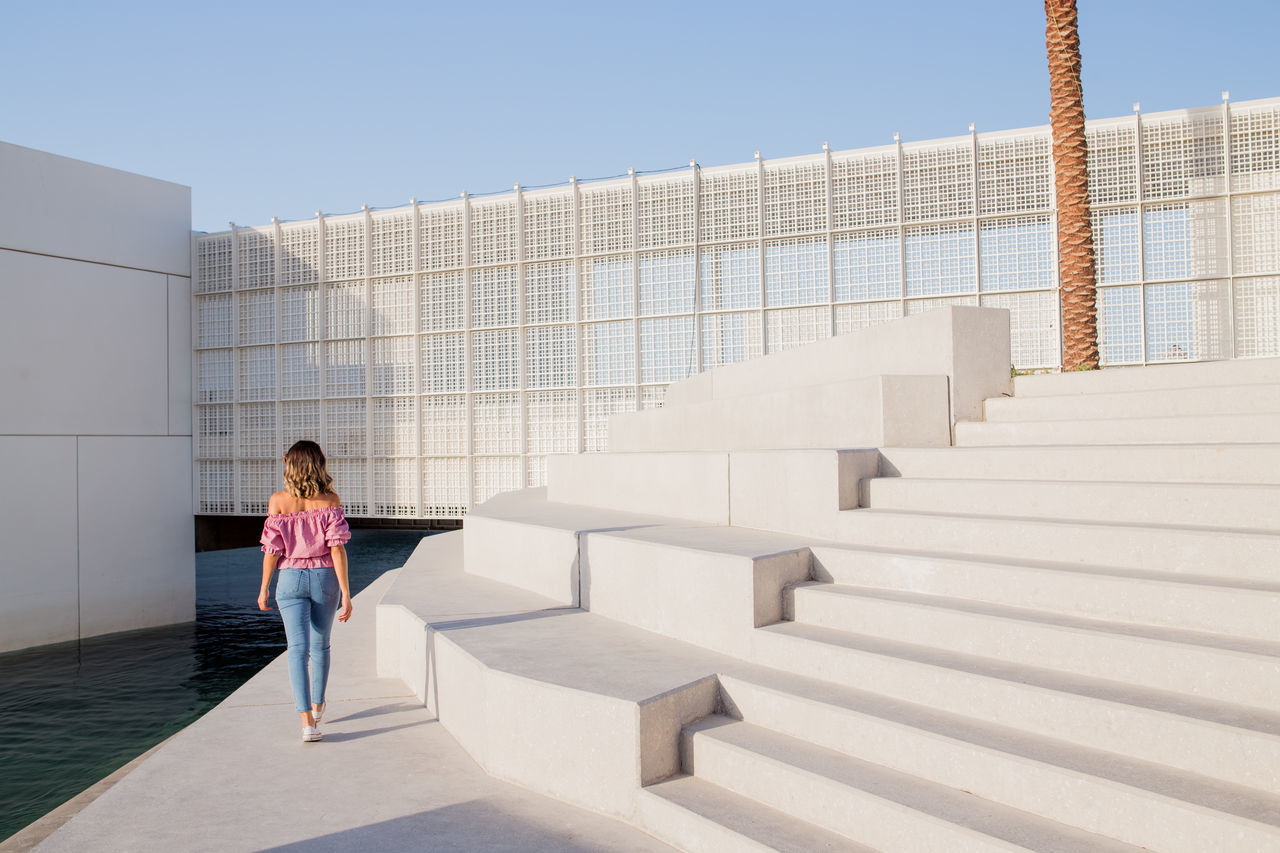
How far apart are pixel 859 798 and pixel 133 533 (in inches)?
667

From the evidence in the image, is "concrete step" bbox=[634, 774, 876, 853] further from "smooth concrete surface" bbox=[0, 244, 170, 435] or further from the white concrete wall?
"smooth concrete surface" bbox=[0, 244, 170, 435]

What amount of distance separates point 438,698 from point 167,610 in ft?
47.9

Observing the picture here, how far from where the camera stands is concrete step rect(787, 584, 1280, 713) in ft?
8.92

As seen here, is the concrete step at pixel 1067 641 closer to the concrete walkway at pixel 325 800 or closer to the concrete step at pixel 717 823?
the concrete step at pixel 717 823

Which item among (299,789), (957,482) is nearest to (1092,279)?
(957,482)

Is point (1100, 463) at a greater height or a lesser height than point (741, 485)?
greater

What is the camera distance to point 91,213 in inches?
616

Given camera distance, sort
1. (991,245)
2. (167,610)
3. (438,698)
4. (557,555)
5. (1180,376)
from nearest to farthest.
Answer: (438,698), (1180,376), (557,555), (991,245), (167,610)

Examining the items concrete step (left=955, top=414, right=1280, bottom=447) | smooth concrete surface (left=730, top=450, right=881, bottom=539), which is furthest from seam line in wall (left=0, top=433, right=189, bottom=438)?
concrete step (left=955, top=414, right=1280, bottom=447)

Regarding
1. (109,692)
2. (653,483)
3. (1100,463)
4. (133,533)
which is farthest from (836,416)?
(133,533)

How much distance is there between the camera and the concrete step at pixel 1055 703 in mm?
2494

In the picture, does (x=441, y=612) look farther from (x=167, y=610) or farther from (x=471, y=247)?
(x=167, y=610)

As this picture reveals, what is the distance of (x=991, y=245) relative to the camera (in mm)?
12883

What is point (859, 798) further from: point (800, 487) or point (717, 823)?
point (800, 487)
